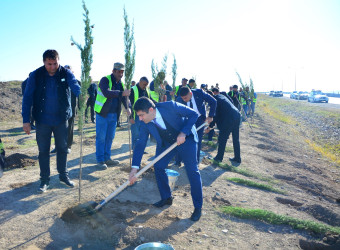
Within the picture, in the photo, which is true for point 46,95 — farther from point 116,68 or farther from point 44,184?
point 116,68

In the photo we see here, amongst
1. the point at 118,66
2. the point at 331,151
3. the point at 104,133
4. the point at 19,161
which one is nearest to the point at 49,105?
the point at 104,133

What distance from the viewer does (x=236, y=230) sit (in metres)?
4.06

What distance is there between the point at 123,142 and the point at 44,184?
4.72 metres

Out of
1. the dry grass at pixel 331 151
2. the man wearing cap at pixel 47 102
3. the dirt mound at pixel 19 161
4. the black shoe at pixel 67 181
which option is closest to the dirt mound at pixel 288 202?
the black shoe at pixel 67 181

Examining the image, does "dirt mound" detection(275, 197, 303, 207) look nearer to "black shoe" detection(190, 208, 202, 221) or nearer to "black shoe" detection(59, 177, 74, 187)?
"black shoe" detection(190, 208, 202, 221)

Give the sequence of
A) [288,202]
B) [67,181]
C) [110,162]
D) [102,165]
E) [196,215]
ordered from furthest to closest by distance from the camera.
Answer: [110,162], [102,165], [288,202], [67,181], [196,215]

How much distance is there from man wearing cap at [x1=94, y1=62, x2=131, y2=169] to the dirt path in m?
0.60

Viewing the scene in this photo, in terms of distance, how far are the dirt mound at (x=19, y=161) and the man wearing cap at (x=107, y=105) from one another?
1.50m

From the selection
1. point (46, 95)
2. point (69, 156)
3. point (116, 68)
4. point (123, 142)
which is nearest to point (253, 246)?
point (46, 95)

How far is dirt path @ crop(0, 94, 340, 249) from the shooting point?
3.45m

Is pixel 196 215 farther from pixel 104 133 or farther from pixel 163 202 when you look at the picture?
pixel 104 133

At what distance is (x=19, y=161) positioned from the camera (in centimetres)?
604

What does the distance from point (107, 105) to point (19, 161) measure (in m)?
2.37

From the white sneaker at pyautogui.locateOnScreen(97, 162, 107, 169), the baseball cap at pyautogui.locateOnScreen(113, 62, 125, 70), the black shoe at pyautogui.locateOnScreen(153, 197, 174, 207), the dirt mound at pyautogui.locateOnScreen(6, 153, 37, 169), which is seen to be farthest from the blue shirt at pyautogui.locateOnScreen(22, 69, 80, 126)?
the dirt mound at pyautogui.locateOnScreen(6, 153, 37, 169)
